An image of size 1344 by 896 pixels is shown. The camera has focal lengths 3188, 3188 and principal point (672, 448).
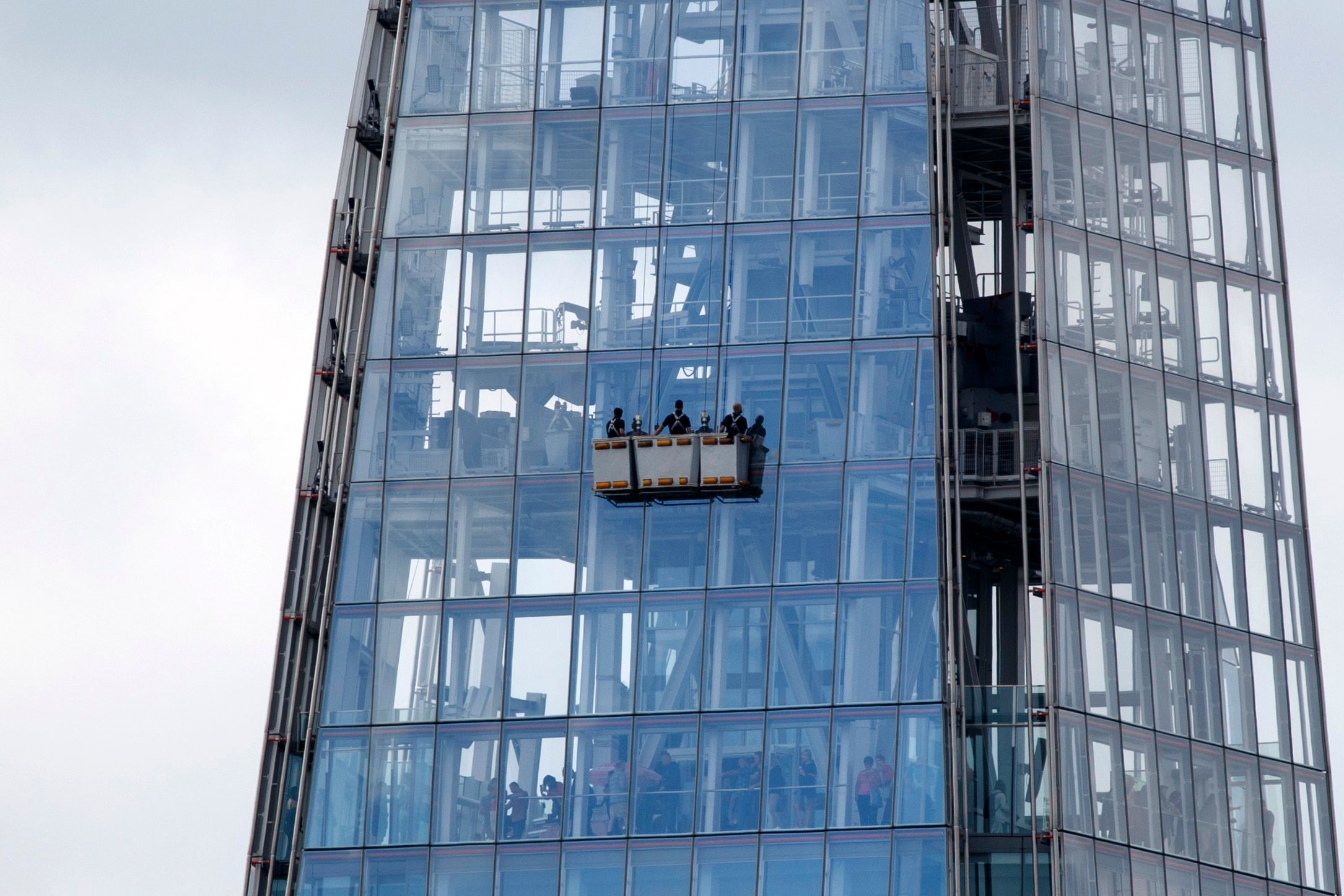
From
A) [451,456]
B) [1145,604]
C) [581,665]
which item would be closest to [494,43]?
[451,456]

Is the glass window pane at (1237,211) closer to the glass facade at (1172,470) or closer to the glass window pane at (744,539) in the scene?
the glass facade at (1172,470)

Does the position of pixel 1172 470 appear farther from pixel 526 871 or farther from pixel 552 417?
pixel 526 871

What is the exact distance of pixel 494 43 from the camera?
10681 cm

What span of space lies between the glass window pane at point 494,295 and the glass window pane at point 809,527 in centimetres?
1048

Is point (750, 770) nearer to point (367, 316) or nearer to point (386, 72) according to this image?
point (367, 316)

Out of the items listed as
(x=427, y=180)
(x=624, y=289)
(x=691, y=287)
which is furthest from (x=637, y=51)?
(x=691, y=287)

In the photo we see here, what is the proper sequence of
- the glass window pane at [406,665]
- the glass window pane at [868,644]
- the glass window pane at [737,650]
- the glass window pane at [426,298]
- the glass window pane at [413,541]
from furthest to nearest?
the glass window pane at [426,298] < the glass window pane at [413,541] < the glass window pane at [406,665] < the glass window pane at [737,650] < the glass window pane at [868,644]

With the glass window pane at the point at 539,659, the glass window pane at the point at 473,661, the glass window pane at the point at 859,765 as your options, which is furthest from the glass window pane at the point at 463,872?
the glass window pane at the point at 859,765

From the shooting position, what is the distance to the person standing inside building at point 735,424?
Answer: 323 ft

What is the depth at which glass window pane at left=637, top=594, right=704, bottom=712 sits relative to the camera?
323 ft

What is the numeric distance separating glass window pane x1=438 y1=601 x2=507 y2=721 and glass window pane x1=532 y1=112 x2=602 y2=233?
36.6ft

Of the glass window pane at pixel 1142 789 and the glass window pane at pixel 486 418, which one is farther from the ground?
the glass window pane at pixel 486 418

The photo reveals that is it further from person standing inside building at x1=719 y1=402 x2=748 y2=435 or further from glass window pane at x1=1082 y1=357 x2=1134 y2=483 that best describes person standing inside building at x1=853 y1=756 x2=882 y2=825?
glass window pane at x1=1082 y1=357 x2=1134 y2=483

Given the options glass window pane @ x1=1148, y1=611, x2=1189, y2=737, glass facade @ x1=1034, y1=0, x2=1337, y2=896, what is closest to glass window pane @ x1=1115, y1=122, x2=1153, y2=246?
glass facade @ x1=1034, y1=0, x2=1337, y2=896
